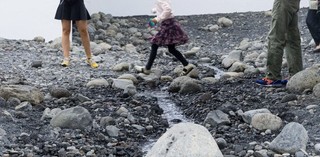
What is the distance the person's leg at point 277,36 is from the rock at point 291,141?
2093mm

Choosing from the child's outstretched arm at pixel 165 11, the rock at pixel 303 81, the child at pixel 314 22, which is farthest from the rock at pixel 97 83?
the child at pixel 314 22

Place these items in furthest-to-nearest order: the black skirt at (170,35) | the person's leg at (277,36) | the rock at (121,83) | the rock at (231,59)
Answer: the rock at (231,59) → the black skirt at (170,35) → the rock at (121,83) → the person's leg at (277,36)

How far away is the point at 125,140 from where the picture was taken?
5.04 metres

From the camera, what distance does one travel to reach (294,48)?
21.9ft

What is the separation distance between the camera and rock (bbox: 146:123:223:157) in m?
3.69

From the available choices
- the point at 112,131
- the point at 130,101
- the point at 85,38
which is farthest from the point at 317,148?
the point at 85,38

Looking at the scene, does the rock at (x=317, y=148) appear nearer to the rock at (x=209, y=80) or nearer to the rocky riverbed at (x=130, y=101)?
the rocky riverbed at (x=130, y=101)

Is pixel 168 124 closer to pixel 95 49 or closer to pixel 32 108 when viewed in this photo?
pixel 32 108

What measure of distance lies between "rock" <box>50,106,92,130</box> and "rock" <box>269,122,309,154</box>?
1.57 m

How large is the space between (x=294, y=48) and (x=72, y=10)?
3.07 meters

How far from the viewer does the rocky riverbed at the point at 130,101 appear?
188 inches

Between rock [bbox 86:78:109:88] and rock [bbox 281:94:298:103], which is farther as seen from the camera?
rock [bbox 86:78:109:88]

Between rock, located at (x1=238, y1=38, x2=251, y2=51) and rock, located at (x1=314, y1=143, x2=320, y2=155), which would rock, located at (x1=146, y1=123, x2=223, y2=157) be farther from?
rock, located at (x1=238, y1=38, x2=251, y2=51)

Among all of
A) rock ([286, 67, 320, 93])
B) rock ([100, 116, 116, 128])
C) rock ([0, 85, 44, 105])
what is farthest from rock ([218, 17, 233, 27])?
rock ([100, 116, 116, 128])
